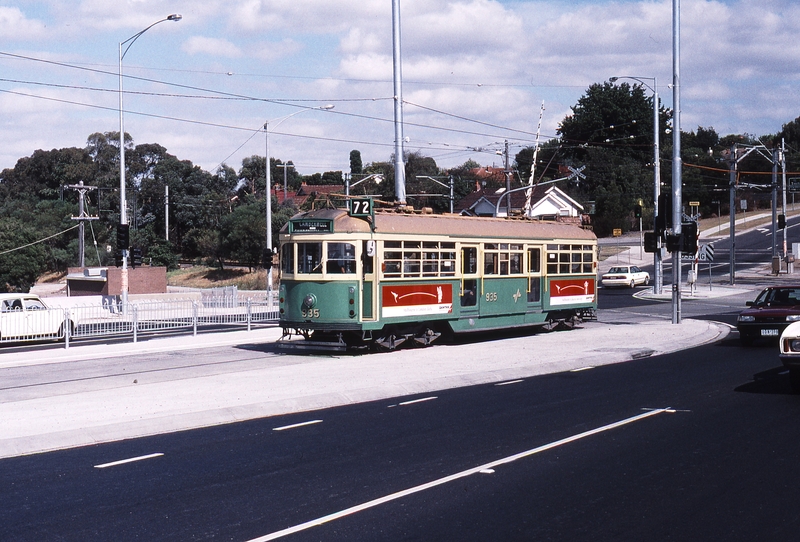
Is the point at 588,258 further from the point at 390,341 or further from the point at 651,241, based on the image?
the point at 390,341

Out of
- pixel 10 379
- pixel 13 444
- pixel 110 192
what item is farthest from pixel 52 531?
pixel 110 192

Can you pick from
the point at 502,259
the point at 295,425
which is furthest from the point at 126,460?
the point at 502,259

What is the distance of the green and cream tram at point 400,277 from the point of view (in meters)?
20.3

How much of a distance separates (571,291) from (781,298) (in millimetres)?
6384

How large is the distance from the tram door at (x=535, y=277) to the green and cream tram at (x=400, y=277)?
1.2 inches

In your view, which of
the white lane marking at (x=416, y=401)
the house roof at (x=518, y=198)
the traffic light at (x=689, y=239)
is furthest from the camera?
the house roof at (x=518, y=198)

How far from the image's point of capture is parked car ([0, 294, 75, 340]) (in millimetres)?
24953

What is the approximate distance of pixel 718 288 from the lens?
2013 inches

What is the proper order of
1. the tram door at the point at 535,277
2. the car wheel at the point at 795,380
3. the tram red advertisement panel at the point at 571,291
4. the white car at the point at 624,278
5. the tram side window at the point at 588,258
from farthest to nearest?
the white car at the point at 624,278 → the tram side window at the point at 588,258 → the tram red advertisement panel at the point at 571,291 → the tram door at the point at 535,277 → the car wheel at the point at 795,380

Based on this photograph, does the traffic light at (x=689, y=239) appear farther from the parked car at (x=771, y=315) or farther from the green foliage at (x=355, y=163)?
the green foliage at (x=355, y=163)

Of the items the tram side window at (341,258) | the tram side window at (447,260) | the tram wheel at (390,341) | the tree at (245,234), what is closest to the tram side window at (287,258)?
the tram side window at (341,258)

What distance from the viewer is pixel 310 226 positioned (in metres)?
20.7

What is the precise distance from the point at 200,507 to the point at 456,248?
49.9ft

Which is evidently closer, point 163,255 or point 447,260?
point 447,260
